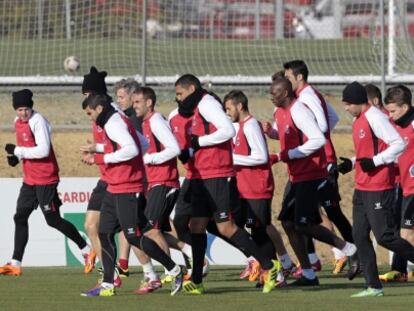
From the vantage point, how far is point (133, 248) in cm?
1580

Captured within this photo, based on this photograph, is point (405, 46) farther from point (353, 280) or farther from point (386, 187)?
point (386, 187)

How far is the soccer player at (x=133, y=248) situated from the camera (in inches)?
597

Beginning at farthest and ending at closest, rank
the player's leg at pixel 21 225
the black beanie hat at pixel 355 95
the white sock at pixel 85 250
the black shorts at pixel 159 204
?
the white sock at pixel 85 250 < the player's leg at pixel 21 225 < the black shorts at pixel 159 204 < the black beanie hat at pixel 355 95

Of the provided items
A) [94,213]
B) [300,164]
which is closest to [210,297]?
[300,164]

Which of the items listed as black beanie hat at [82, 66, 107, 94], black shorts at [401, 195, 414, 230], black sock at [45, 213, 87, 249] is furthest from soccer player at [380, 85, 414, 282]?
black sock at [45, 213, 87, 249]

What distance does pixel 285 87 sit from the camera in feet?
49.8

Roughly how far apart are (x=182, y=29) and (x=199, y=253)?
9.52 meters

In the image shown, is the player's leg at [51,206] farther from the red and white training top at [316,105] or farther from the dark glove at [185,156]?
the dark glove at [185,156]

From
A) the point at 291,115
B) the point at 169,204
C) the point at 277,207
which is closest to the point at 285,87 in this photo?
the point at 291,115

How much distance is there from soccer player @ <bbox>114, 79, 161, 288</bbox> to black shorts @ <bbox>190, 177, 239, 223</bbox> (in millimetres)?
1150

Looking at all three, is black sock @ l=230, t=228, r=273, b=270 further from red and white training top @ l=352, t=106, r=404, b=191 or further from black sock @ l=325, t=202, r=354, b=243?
black sock @ l=325, t=202, r=354, b=243

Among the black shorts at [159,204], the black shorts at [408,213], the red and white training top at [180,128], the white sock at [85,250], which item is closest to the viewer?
the black shorts at [159,204]

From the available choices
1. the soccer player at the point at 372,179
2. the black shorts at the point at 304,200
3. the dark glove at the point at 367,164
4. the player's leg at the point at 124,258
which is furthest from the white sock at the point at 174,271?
the player's leg at the point at 124,258

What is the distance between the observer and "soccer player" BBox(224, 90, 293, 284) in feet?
51.2
